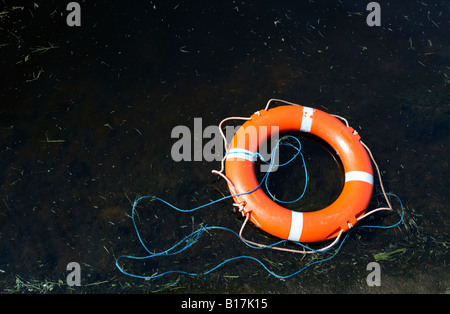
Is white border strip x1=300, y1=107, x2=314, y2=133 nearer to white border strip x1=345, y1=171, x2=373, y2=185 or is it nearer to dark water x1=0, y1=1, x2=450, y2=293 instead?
dark water x1=0, y1=1, x2=450, y2=293

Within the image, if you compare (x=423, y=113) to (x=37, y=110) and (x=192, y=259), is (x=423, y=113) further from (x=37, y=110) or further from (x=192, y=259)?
(x=37, y=110)

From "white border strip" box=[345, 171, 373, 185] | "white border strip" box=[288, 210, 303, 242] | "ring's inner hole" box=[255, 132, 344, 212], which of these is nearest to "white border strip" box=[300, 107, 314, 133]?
"ring's inner hole" box=[255, 132, 344, 212]

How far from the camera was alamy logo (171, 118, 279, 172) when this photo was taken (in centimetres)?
333

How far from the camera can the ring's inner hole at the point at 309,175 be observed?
329 centimetres

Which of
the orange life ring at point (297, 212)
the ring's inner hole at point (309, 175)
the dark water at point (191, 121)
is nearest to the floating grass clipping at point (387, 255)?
the dark water at point (191, 121)

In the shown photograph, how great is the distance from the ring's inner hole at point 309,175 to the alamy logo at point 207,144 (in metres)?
0.05

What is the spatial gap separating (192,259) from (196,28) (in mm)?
2007

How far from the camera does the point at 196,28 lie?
3.96 meters

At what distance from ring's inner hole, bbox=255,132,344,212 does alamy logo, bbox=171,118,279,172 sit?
47mm

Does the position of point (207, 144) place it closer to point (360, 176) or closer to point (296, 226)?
point (296, 226)

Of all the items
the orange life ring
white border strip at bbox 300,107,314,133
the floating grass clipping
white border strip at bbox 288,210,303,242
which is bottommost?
the floating grass clipping

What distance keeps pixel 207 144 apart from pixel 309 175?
30.8 inches

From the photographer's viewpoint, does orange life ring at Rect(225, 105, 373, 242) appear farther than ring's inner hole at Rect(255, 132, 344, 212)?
No

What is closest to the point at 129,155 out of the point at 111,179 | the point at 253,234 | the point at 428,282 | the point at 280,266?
the point at 111,179
